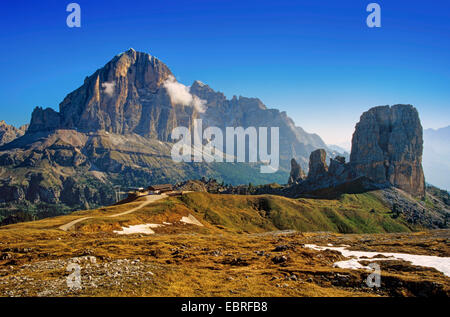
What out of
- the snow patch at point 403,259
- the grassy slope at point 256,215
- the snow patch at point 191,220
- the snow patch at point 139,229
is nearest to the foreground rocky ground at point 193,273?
the snow patch at point 403,259

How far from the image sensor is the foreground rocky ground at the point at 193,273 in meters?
25.9

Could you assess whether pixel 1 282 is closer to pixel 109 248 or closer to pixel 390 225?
pixel 109 248

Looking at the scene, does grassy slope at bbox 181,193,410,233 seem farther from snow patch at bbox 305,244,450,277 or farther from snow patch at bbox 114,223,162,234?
snow patch at bbox 305,244,450,277

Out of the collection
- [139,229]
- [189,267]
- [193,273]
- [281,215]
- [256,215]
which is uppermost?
[193,273]

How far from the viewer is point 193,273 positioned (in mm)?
32688

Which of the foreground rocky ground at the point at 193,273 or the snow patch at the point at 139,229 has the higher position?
the foreground rocky ground at the point at 193,273

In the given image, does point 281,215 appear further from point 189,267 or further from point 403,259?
point 189,267

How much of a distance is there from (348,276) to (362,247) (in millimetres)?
26517

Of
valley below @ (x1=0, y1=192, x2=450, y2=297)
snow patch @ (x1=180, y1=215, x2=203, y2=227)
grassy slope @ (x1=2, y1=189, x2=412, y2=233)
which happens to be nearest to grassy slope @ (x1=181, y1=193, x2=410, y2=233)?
grassy slope @ (x1=2, y1=189, x2=412, y2=233)

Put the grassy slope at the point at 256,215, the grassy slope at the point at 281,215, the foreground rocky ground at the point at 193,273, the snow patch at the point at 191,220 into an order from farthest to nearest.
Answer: the grassy slope at the point at 281,215 < the snow patch at the point at 191,220 < the grassy slope at the point at 256,215 < the foreground rocky ground at the point at 193,273

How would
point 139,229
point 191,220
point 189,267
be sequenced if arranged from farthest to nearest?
point 191,220 < point 139,229 < point 189,267

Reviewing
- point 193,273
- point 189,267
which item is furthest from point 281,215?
point 193,273

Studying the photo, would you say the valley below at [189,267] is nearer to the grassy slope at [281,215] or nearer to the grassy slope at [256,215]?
the grassy slope at [256,215]

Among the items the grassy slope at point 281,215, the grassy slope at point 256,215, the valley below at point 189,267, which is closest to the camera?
the valley below at point 189,267
